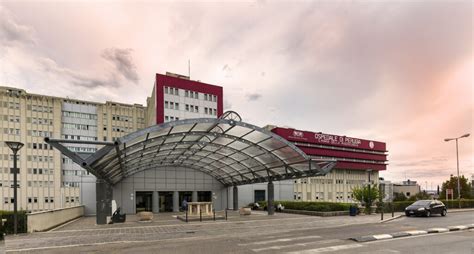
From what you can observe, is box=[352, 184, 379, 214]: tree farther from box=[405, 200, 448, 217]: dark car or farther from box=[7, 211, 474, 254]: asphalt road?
box=[7, 211, 474, 254]: asphalt road

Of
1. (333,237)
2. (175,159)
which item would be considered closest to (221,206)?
(175,159)

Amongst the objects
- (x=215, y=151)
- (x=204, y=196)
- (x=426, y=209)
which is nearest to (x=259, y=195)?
(x=204, y=196)

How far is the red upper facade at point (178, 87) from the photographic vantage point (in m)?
59.2

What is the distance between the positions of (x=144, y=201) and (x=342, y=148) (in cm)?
5771

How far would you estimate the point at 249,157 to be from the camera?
98.8 feet

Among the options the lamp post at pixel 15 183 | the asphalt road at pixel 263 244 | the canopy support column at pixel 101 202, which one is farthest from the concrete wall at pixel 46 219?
the canopy support column at pixel 101 202

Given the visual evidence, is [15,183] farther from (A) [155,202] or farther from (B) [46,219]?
(A) [155,202]

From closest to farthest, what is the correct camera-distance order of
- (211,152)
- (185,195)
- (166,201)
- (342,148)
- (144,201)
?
(211,152) < (144,201) < (166,201) < (185,195) < (342,148)

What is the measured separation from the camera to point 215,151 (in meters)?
31.3

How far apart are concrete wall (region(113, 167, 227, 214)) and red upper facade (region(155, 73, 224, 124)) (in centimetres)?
2031

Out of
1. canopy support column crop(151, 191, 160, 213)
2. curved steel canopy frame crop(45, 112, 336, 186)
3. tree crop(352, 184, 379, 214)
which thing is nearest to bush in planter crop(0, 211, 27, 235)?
curved steel canopy frame crop(45, 112, 336, 186)

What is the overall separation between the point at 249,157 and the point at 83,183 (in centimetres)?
2183

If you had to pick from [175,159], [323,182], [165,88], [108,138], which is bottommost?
[323,182]

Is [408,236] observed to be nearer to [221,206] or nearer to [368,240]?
[368,240]
